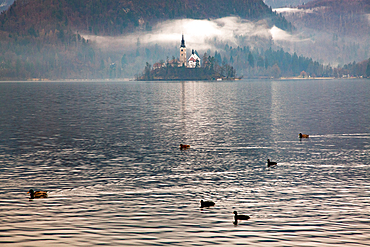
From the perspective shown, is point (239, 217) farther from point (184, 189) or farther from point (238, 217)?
point (184, 189)

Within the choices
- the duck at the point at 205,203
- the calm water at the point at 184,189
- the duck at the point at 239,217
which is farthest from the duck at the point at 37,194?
the duck at the point at 239,217

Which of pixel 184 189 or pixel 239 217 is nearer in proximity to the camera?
pixel 239 217

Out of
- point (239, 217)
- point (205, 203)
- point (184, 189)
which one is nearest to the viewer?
point (239, 217)

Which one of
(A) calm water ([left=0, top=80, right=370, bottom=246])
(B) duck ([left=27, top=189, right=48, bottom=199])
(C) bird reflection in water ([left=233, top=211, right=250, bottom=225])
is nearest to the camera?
(A) calm water ([left=0, top=80, right=370, bottom=246])

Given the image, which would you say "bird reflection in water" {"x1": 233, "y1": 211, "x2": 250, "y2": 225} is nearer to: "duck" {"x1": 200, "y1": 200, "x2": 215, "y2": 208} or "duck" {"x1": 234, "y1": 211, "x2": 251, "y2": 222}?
"duck" {"x1": 234, "y1": 211, "x2": 251, "y2": 222}

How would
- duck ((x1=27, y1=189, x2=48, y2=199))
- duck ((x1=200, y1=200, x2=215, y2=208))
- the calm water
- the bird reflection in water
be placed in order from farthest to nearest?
duck ((x1=27, y1=189, x2=48, y2=199)) < duck ((x1=200, y1=200, x2=215, y2=208)) < the bird reflection in water < the calm water

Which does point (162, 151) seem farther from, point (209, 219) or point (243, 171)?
point (209, 219)

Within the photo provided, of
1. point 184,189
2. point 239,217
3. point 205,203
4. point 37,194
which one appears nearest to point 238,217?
point 239,217

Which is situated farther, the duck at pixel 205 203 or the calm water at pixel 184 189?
the duck at pixel 205 203

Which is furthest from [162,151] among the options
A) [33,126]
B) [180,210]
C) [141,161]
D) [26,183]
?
[33,126]

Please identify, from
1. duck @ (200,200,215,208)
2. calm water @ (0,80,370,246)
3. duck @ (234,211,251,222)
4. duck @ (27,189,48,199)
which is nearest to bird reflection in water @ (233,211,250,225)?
duck @ (234,211,251,222)

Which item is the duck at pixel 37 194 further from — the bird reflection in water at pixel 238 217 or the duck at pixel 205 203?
the bird reflection in water at pixel 238 217

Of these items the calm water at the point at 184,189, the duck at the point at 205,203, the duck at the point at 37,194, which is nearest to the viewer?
the calm water at the point at 184,189

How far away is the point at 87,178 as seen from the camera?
118 ft
